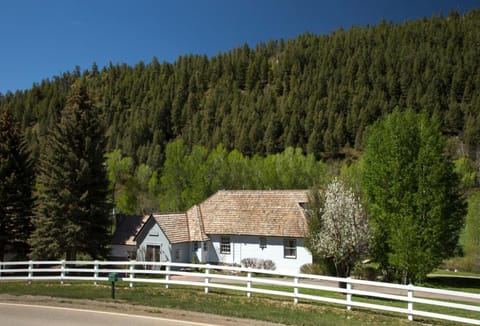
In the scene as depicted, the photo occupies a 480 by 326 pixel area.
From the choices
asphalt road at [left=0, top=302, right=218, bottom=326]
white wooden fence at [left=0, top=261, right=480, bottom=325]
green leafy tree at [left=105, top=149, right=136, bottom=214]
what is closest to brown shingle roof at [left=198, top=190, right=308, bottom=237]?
white wooden fence at [left=0, top=261, right=480, bottom=325]

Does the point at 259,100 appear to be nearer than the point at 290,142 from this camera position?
No

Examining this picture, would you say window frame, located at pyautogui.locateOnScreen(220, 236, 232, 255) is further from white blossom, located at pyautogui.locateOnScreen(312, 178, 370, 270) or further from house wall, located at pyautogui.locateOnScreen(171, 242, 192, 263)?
white blossom, located at pyautogui.locateOnScreen(312, 178, 370, 270)

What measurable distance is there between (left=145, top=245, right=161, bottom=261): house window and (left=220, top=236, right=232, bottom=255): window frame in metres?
5.81

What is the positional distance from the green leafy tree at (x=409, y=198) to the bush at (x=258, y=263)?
9.74 m

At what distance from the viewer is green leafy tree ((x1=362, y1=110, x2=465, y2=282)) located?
89.2 feet

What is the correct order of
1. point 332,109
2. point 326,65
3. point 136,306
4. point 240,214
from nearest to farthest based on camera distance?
point 136,306 < point 240,214 < point 332,109 < point 326,65

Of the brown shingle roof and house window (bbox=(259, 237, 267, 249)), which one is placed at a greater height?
the brown shingle roof

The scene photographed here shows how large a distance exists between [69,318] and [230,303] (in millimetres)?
5593

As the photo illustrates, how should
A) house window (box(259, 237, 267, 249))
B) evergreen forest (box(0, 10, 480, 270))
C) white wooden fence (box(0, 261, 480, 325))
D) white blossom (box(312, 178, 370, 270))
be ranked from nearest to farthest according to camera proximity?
white wooden fence (box(0, 261, 480, 325)) < white blossom (box(312, 178, 370, 270)) < house window (box(259, 237, 267, 249)) < evergreen forest (box(0, 10, 480, 270))

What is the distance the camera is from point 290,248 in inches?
1390

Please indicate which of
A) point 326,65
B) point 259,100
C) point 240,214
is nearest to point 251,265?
point 240,214

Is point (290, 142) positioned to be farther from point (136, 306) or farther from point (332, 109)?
point (136, 306)

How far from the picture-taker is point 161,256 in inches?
1396

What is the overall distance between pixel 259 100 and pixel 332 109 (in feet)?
98.3
